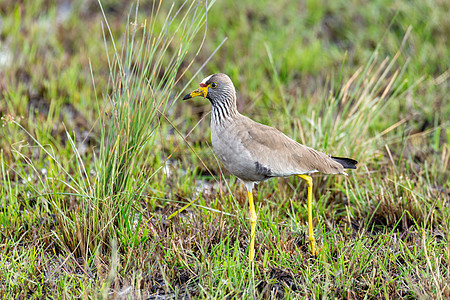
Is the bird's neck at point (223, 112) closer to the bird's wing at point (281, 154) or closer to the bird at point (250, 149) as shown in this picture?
the bird at point (250, 149)

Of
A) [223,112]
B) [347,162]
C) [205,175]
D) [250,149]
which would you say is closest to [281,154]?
[250,149]

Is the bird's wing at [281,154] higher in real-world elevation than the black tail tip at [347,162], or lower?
higher

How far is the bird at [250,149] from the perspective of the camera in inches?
124

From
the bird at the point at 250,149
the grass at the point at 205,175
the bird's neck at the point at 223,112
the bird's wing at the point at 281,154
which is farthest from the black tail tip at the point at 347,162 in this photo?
the bird's neck at the point at 223,112

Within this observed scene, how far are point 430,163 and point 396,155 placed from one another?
374mm

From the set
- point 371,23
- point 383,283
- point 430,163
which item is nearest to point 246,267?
point 383,283

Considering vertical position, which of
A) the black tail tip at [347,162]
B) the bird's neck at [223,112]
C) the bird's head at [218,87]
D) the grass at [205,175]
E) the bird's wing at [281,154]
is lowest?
the grass at [205,175]

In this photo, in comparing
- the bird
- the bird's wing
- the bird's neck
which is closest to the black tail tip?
the bird's wing

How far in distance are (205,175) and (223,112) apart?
142 cm

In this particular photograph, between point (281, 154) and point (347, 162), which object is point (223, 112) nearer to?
point (281, 154)

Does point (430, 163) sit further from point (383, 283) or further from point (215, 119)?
point (215, 119)

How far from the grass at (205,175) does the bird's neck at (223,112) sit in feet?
0.31

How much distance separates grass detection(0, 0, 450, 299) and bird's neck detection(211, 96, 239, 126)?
10 cm

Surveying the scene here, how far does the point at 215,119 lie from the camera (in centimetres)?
325
